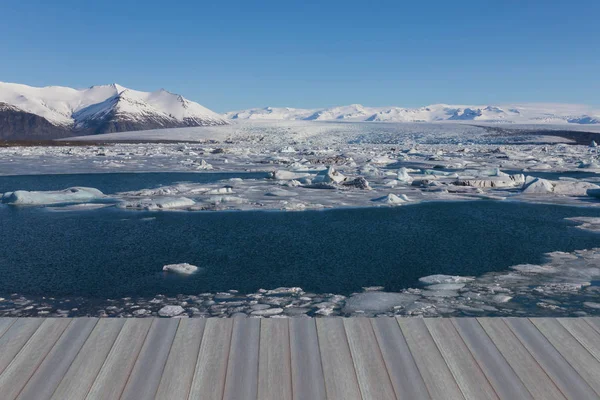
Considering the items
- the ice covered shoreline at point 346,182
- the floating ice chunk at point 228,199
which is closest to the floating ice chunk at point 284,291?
the ice covered shoreline at point 346,182

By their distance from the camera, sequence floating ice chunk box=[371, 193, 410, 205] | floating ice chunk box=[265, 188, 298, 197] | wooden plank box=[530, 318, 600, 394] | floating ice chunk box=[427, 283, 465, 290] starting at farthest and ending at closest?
1. floating ice chunk box=[265, 188, 298, 197]
2. floating ice chunk box=[371, 193, 410, 205]
3. floating ice chunk box=[427, 283, 465, 290]
4. wooden plank box=[530, 318, 600, 394]

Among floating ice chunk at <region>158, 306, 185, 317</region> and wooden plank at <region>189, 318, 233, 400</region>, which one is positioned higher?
wooden plank at <region>189, 318, 233, 400</region>

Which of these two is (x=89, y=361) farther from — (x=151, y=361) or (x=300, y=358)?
(x=300, y=358)

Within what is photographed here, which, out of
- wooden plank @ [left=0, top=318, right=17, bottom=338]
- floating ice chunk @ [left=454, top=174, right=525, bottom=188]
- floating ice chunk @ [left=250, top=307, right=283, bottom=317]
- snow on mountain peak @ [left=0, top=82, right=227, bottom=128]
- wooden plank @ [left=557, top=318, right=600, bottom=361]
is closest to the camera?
wooden plank @ [left=557, top=318, right=600, bottom=361]

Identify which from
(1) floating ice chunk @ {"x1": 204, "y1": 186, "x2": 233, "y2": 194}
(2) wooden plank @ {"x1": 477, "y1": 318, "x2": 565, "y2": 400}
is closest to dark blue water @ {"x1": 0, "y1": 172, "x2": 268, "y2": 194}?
(1) floating ice chunk @ {"x1": 204, "y1": 186, "x2": 233, "y2": 194}

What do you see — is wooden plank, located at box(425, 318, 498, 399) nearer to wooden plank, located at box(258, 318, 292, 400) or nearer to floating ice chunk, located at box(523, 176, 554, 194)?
wooden plank, located at box(258, 318, 292, 400)

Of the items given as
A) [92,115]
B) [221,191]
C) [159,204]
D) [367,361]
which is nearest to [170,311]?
[367,361]

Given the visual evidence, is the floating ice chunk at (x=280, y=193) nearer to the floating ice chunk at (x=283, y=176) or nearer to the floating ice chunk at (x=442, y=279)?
the floating ice chunk at (x=283, y=176)
